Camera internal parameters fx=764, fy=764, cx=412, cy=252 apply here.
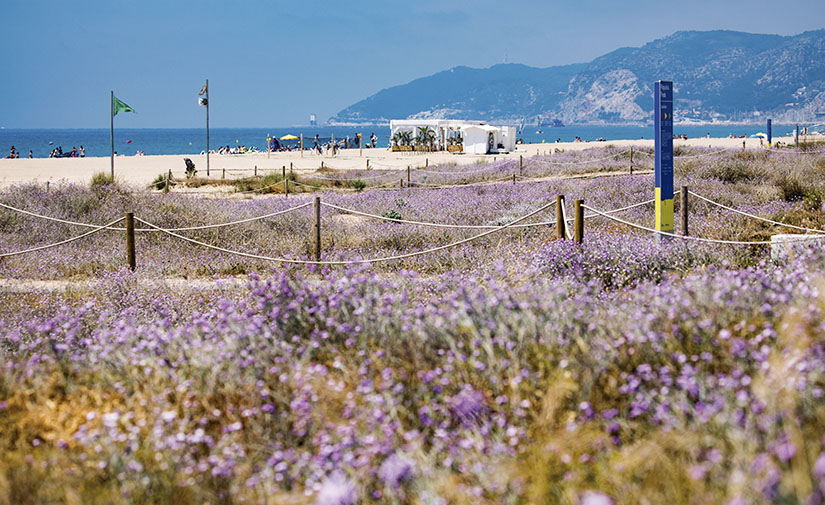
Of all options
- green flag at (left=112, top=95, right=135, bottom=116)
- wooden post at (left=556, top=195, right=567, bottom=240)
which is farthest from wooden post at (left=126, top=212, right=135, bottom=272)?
green flag at (left=112, top=95, right=135, bottom=116)

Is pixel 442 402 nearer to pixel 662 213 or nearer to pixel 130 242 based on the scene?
pixel 662 213

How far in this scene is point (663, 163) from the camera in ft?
30.8

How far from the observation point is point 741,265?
827 cm

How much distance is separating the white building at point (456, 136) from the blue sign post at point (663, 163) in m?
42.0

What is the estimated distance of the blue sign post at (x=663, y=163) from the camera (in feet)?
30.6

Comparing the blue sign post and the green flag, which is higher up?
the green flag

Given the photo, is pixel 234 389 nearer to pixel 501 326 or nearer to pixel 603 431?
pixel 501 326

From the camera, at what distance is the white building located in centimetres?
5159

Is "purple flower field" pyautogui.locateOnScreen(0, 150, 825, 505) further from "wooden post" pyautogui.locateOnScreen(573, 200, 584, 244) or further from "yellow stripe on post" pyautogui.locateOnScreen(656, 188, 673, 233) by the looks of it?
"yellow stripe on post" pyautogui.locateOnScreen(656, 188, 673, 233)

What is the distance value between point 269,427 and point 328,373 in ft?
1.77

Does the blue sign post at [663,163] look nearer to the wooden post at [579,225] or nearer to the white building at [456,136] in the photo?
the wooden post at [579,225]

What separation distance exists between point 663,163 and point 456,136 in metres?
45.5

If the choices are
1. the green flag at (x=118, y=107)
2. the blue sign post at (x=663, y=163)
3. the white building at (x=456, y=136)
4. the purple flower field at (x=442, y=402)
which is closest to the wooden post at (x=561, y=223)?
the blue sign post at (x=663, y=163)

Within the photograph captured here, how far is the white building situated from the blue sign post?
138 feet
